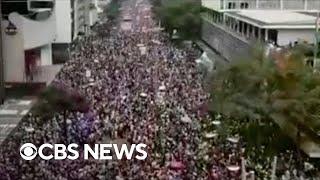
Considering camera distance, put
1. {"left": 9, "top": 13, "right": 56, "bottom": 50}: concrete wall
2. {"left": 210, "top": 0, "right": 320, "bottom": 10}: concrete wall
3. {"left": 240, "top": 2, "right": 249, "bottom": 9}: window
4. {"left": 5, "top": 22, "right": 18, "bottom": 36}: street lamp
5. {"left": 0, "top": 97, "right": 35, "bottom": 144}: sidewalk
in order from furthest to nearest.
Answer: {"left": 240, "top": 2, "right": 249, "bottom": 9}: window → {"left": 210, "top": 0, "right": 320, "bottom": 10}: concrete wall → {"left": 9, "top": 13, "right": 56, "bottom": 50}: concrete wall → {"left": 5, "top": 22, "right": 18, "bottom": 36}: street lamp → {"left": 0, "top": 97, "right": 35, "bottom": 144}: sidewalk

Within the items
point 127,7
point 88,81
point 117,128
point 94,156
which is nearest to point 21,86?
point 88,81

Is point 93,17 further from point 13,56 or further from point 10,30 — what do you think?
point 10,30

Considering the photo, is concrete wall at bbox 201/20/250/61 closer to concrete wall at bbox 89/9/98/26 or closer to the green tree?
the green tree

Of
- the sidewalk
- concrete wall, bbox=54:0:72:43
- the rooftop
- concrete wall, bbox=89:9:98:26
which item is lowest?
concrete wall, bbox=89:9:98:26

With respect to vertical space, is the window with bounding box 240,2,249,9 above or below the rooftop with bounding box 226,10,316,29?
below

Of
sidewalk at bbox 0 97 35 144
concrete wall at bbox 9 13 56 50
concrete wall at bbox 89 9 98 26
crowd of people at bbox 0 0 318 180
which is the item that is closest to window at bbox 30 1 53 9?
concrete wall at bbox 9 13 56 50

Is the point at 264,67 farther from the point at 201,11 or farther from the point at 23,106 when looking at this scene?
the point at 201,11

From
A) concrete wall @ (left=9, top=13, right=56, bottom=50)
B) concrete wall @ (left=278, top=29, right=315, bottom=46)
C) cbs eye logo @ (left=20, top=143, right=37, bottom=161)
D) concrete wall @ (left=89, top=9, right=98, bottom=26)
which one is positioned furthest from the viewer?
concrete wall @ (left=89, top=9, right=98, bottom=26)
